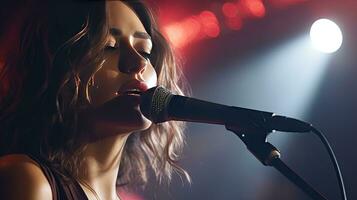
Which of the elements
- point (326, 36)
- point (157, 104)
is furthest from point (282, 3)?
point (157, 104)

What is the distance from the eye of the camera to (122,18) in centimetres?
120

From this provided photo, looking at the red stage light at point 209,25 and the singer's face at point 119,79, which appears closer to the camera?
the singer's face at point 119,79

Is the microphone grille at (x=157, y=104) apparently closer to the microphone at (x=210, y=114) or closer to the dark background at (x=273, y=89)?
the microphone at (x=210, y=114)

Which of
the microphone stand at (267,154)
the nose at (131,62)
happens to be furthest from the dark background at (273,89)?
the microphone stand at (267,154)

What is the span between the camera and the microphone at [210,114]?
81 centimetres

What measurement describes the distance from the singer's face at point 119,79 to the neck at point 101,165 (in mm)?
33

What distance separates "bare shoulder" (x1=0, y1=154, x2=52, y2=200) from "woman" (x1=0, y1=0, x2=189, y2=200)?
0.07 meters

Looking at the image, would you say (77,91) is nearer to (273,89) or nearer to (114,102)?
(114,102)

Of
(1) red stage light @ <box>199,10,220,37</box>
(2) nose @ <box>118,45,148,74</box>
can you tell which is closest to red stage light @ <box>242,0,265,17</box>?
(1) red stage light @ <box>199,10,220,37</box>

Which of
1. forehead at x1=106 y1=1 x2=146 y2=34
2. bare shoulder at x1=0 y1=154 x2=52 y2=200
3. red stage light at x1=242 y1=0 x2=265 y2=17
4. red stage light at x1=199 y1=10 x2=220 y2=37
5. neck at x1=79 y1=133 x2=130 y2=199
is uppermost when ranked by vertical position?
forehead at x1=106 y1=1 x2=146 y2=34

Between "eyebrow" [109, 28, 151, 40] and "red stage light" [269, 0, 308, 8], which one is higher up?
"red stage light" [269, 0, 308, 8]

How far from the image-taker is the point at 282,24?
2.04 metres

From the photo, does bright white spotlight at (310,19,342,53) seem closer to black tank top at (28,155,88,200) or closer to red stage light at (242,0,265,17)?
red stage light at (242,0,265,17)

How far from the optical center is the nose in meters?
1.11
